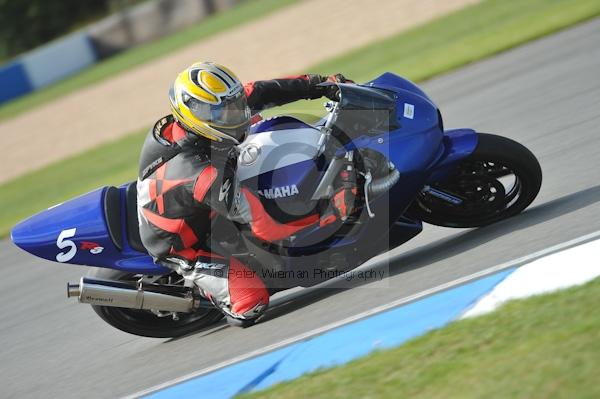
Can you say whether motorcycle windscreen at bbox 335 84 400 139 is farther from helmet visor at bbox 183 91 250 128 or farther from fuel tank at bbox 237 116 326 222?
helmet visor at bbox 183 91 250 128

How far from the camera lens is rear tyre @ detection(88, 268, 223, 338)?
573 centimetres

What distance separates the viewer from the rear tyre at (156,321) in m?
5.73

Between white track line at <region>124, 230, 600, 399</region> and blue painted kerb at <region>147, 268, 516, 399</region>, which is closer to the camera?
blue painted kerb at <region>147, 268, 516, 399</region>

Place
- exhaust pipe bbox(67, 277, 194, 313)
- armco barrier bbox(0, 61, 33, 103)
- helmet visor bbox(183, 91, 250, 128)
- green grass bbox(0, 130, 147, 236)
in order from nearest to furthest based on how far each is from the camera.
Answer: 1. helmet visor bbox(183, 91, 250, 128)
2. exhaust pipe bbox(67, 277, 194, 313)
3. green grass bbox(0, 130, 147, 236)
4. armco barrier bbox(0, 61, 33, 103)

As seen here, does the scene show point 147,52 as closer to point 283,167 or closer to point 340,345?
point 283,167

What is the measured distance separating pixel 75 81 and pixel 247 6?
5.74 m

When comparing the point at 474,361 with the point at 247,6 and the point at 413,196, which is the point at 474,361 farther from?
the point at 247,6

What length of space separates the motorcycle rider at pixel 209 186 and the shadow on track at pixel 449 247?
1.48 feet

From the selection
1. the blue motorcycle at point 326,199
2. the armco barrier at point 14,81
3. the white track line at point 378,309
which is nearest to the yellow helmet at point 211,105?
the blue motorcycle at point 326,199

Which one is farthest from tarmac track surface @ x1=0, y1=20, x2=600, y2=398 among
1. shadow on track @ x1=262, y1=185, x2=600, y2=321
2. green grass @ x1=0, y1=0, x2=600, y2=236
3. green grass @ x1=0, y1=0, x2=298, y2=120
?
green grass @ x1=0, y1=0, x2=298, y2=120

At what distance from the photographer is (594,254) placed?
444 centimetres

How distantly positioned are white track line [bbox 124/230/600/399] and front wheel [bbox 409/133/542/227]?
0.61 metres

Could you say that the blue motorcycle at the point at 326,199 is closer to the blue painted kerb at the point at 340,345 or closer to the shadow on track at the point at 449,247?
the shadow on track at the point at 449,247

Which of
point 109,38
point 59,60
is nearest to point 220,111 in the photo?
point 59,60
